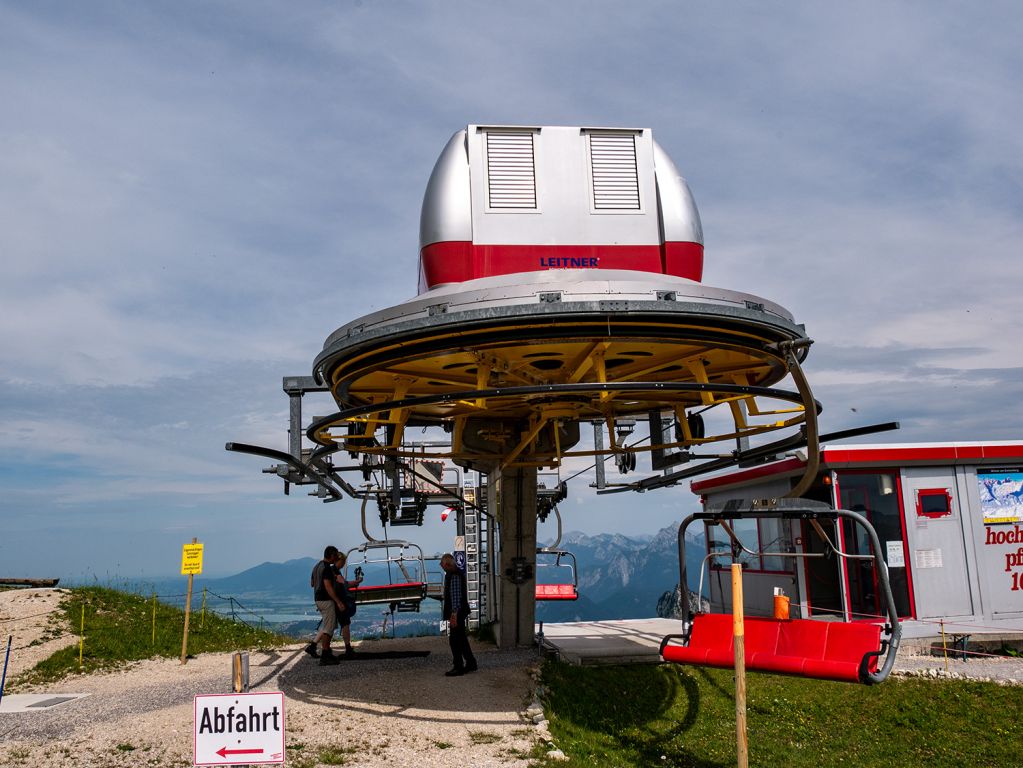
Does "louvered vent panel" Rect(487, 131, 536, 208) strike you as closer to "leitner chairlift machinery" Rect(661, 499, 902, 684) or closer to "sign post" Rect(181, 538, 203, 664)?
"leitner chairlift machinery" Rect(661, 499, 902, 684)

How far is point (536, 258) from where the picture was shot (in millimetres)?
10297

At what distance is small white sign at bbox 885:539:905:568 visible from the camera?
15.4 m

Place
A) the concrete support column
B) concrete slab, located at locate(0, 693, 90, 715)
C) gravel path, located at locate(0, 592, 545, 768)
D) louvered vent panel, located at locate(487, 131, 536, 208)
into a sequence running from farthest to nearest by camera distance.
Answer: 1. the concrete support column
2. concrete slab, located at locate(0, 693, 90, 715)
3. louvered vent panel, located at locate(487, 131, 536, 208)
4. gravel path, located at locate(0, 592, 545, 768)

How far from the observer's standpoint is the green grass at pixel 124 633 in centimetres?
1491

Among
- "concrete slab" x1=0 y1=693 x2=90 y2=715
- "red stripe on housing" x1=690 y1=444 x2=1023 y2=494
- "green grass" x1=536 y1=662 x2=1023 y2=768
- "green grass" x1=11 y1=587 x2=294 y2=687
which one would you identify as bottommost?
"green grass" x1=536 y1=662 x2=1023 y2=768

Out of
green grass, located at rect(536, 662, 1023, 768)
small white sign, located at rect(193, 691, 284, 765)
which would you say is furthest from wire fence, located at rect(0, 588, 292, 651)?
small white sign, located at rect(193, 691, 284, 765)

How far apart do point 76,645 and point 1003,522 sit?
1750 cm

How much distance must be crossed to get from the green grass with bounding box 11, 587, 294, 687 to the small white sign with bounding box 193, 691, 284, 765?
9.07 metres

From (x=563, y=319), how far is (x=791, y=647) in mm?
4723

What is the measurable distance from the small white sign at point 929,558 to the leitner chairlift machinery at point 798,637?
21.5ft

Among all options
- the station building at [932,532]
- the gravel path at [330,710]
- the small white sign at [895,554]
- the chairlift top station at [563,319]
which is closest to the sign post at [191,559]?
the gravel path at [330,710]

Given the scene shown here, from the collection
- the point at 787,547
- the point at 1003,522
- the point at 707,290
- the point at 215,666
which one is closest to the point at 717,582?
the point at 787,547

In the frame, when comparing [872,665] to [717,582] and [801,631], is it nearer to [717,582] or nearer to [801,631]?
[801,631]

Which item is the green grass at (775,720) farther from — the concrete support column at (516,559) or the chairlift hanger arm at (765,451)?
the chairlift hanger arm at (765,451)
